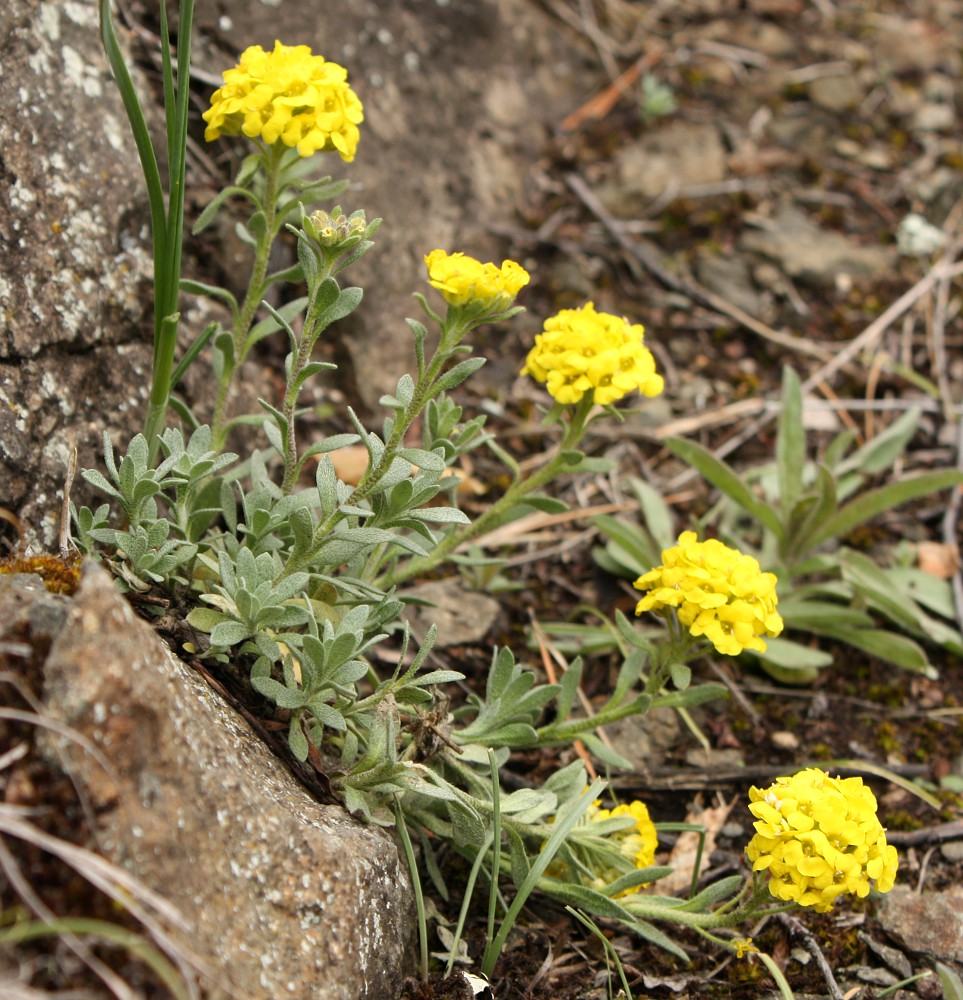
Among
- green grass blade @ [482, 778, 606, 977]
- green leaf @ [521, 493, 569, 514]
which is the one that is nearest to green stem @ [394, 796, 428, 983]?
green grass blade @ [482, 778, 606, 977]

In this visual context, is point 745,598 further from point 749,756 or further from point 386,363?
point 386,363

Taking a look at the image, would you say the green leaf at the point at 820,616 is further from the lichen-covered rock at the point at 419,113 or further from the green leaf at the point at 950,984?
the lichen-covered rock at the point at 419,113

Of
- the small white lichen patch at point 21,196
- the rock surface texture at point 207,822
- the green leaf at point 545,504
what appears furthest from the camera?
the green leaf at point 545,504

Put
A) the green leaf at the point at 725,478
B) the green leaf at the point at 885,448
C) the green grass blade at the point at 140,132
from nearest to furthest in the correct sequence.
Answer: the green grass blade at the point at 140,132 < the green leaf at the point at 725,478 < the green leaf at the point at 885,448

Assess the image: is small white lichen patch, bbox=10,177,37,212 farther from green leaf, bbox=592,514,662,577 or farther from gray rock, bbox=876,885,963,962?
gray rock, bbox=876,885,963,962

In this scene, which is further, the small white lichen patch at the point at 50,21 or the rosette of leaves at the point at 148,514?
the small white lichen patch at the point at 50,21

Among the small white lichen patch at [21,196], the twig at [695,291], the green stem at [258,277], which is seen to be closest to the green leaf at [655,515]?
the twig at [695,291]

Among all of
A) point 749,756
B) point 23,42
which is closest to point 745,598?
point 749,756

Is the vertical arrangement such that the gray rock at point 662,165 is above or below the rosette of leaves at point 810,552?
above
